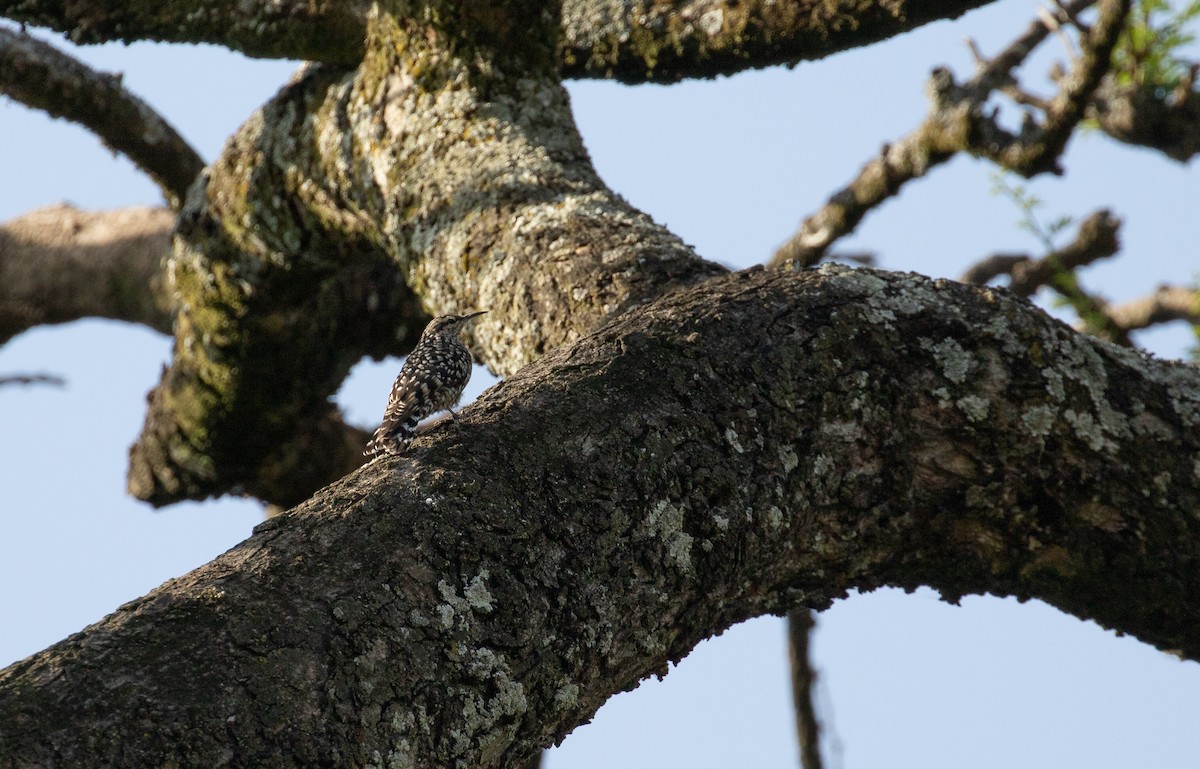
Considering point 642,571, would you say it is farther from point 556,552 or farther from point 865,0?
point 865,0

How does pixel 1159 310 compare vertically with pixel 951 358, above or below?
above

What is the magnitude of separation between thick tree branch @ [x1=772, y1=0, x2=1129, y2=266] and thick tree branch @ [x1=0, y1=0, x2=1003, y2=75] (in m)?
0.91

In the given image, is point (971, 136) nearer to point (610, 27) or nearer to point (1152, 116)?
point (1152, 116)

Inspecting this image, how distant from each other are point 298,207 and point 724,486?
10.2ft

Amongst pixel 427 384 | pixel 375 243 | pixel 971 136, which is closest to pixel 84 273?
pixel 375 243

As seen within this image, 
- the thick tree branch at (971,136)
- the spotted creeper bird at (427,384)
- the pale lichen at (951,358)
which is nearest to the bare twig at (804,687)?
the thick tree branch at (971,136)

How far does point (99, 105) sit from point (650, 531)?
4.57m

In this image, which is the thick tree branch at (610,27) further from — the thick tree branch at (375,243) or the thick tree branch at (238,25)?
the thick tree branch at (375,243)

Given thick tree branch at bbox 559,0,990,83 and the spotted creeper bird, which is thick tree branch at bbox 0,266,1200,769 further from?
thick tree branch at bbox 559,0,990,83

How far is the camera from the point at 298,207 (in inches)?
197

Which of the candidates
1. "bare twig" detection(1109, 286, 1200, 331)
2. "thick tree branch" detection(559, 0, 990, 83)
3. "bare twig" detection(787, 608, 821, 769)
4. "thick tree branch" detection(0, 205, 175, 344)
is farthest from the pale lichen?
"thick tree branch" detection(0, 205, 175, 344)

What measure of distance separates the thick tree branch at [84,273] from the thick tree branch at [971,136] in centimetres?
347

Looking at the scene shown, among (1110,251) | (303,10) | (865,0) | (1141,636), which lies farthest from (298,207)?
(1110,251)

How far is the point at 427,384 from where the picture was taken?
170 inches
